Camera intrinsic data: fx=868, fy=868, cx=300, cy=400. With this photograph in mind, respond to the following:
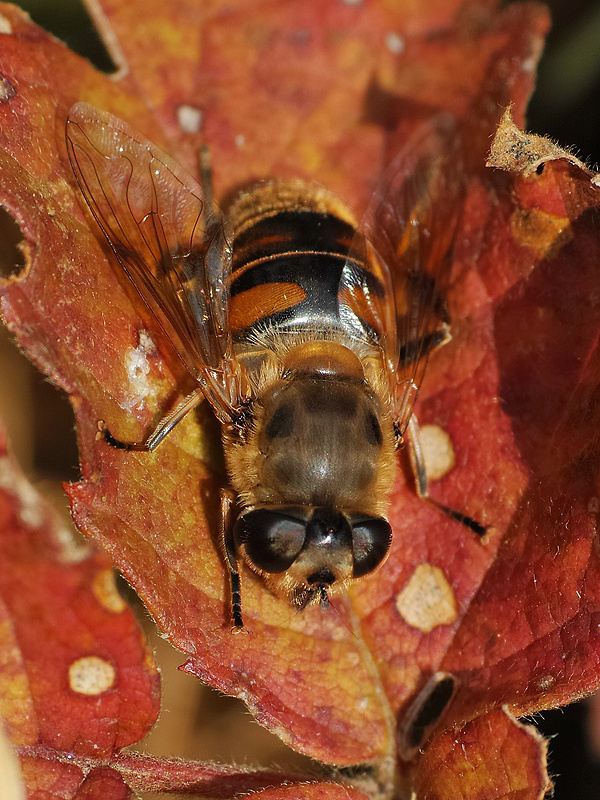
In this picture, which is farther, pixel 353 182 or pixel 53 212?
pixel 353 182

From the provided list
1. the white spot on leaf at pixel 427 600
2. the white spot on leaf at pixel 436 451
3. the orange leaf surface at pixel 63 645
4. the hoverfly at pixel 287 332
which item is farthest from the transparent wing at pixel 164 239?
the white spot on leaf at pixel 427 600

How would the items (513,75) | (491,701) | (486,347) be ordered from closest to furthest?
(491,701)
(486,347)
(513,75)

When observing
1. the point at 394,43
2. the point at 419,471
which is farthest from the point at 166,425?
the point at 394,43

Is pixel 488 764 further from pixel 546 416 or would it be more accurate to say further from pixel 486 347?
pixel 486 347

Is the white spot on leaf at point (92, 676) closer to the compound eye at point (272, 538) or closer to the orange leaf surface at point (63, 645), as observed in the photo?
the orange leaf surface at point (63, 645)

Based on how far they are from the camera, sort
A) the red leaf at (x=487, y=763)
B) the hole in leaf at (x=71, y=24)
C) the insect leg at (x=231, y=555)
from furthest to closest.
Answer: the hole in leaf at (x=71, y=24) < the insect leg at (x=231, y=555) < the red leaf at (x=487, y=763)

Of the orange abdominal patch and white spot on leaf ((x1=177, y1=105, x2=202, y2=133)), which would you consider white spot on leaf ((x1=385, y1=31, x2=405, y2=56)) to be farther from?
the orange abdominal patch

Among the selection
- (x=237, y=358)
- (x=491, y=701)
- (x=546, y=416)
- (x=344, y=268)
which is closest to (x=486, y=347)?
(x=546, y=416)
